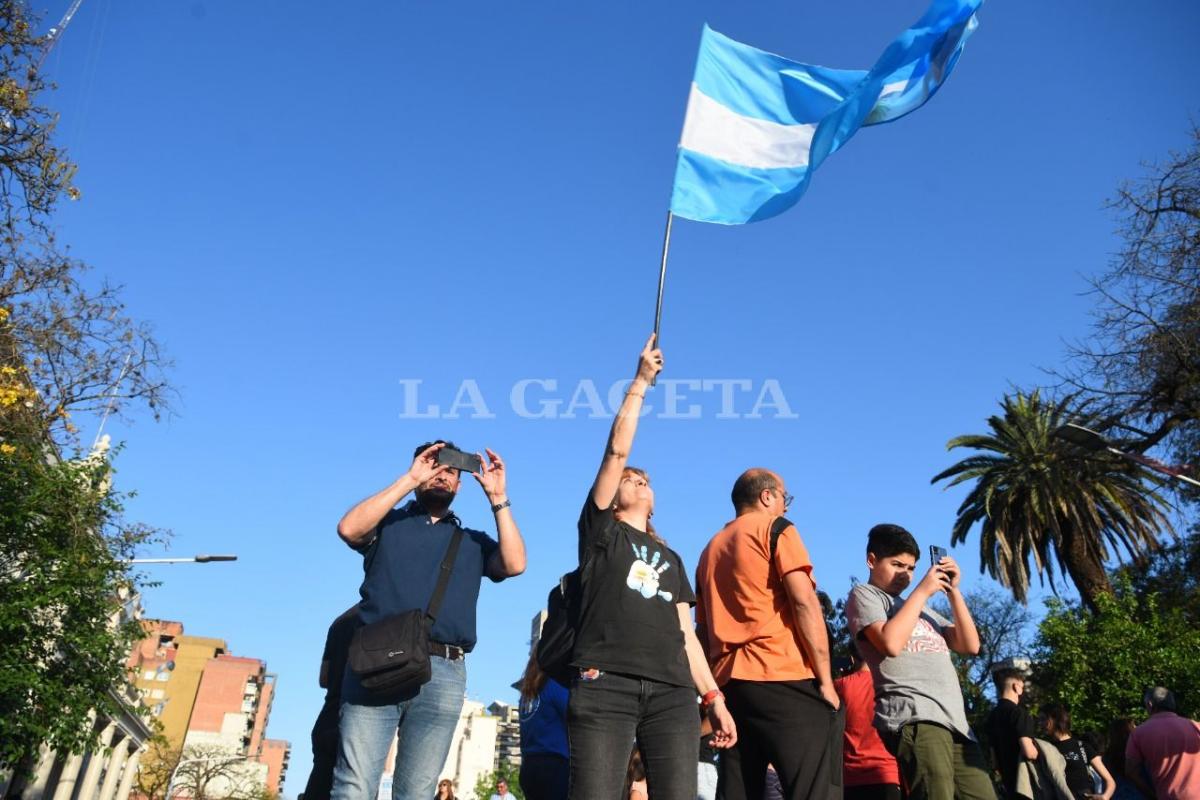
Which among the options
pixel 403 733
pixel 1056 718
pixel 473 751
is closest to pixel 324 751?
pixel 403 733

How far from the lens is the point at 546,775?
5.28 metres

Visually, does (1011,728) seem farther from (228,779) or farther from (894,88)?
(228,779)

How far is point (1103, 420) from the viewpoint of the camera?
2227 cm

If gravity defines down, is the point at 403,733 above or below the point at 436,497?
below

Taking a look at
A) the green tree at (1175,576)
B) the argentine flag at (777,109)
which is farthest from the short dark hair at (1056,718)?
the green tree at (1175,576)

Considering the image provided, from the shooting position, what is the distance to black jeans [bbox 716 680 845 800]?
4.17m

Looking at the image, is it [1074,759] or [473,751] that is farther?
[473,751]

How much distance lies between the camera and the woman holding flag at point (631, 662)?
3936 mm

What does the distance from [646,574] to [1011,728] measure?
4.39 metres

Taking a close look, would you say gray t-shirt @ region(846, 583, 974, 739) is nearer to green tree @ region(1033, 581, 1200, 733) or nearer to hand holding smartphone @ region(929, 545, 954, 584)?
hand holding smartphone @ region(929, 545, 954, 584)

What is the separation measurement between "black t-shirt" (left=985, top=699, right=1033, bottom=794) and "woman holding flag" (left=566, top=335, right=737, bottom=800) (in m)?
3.82

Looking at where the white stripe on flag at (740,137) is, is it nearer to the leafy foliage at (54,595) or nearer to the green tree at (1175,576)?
the leafy foliage at (54,595)

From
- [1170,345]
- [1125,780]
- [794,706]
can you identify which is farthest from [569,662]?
[1170,345]

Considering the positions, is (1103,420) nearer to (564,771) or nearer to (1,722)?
(564,771)
